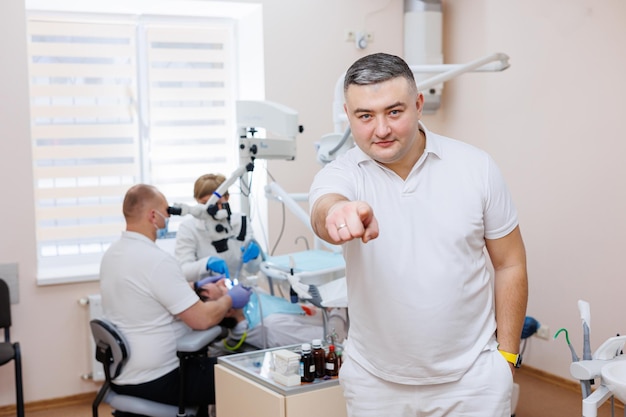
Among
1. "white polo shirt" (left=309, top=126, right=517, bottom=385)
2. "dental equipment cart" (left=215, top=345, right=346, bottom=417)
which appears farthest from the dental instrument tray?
"white polo shirt" (left=309, top=126, right=517, bottom=385)

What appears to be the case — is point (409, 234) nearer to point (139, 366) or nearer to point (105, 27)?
point (139, 366)

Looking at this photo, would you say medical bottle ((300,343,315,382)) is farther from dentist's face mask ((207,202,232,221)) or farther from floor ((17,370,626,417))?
floor ((17,370,626,417))

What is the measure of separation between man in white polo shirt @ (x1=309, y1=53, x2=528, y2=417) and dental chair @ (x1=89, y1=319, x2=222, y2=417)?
1.23 meters

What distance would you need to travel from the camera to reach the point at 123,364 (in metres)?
2.82

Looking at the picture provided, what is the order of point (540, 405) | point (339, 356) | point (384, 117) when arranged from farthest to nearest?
1. point (540, 405)
2. point (339, 356)
3. point (384, 117)

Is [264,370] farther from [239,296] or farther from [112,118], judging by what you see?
[112,118]

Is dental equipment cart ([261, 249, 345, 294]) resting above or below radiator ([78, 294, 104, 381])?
above

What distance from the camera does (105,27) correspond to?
446 centimetres

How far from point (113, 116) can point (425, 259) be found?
10.8 ft

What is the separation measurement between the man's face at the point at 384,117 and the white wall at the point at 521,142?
2.44 m

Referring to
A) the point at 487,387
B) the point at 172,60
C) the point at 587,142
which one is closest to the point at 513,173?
the point at 587,142

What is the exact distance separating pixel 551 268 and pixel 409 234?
9.04 feet

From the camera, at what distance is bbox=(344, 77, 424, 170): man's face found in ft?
5.20

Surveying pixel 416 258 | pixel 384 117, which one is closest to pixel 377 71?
pixel 384 117
